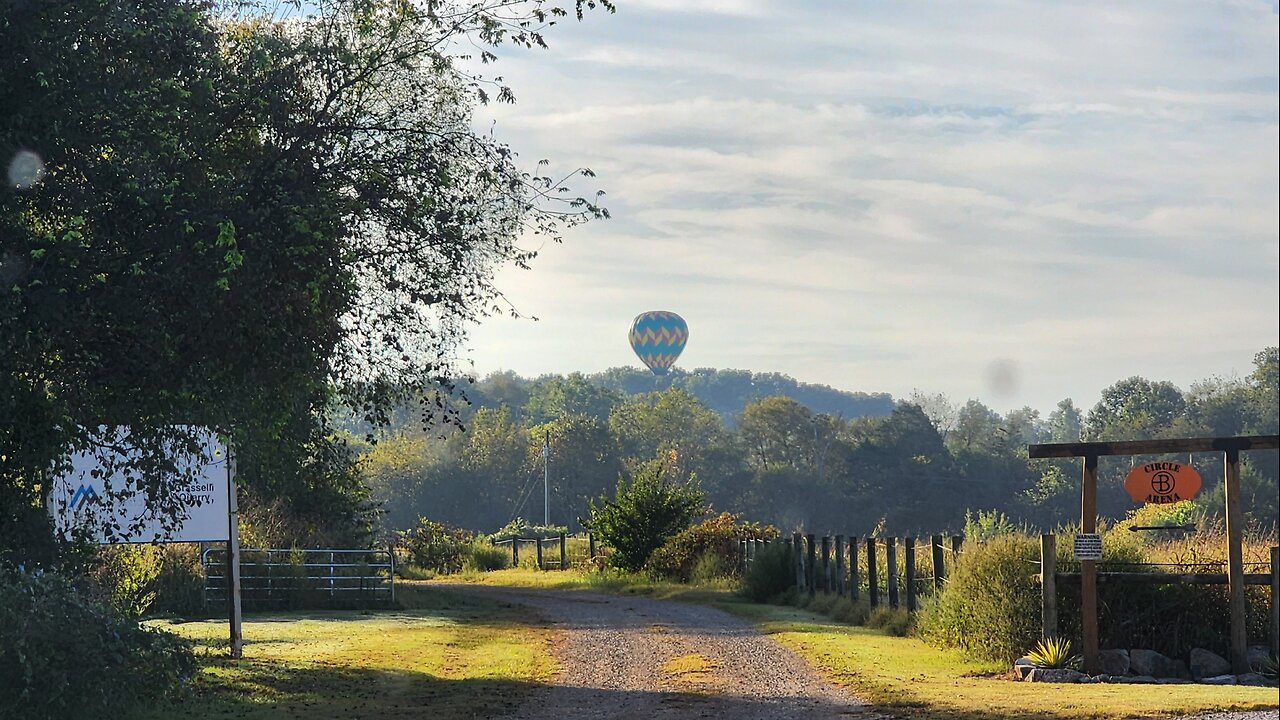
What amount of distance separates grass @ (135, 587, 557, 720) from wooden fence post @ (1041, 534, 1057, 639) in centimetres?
647

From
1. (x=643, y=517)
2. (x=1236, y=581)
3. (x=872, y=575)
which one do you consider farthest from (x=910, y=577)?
(x=643, y=517)

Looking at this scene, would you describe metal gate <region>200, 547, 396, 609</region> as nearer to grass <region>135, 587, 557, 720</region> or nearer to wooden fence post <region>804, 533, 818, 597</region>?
grass <region>135, 587, 557, 720</region>

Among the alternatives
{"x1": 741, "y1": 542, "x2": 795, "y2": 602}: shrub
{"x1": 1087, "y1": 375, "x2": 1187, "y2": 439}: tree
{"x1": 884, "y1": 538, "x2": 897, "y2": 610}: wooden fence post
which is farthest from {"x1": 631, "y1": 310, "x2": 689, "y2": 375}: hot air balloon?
{"x1": 884, "y1": 538, "x2": 897, "y2": 610}: wooden fence post

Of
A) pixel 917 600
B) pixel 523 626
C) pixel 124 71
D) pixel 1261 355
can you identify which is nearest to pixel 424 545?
pixel 523 626

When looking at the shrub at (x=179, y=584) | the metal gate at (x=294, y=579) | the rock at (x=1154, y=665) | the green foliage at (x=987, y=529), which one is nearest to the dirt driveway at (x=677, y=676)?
the green foliage at (x=987, y=529)

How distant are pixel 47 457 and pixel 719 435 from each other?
135 m

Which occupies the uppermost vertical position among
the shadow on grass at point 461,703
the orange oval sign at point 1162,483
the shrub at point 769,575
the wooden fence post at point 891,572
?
the orange oval sign at point 1162,483

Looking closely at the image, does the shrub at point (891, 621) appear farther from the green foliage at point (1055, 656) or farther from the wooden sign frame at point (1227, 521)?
the wooden sign frame at point (1227, 521)

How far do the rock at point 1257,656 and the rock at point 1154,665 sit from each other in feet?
2.69

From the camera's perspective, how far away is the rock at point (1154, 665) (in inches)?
696

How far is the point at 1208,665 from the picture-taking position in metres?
17.7

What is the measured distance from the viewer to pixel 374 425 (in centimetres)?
1603

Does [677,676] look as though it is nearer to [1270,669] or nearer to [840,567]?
[1270,669]

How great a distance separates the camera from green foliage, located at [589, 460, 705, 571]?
4219 centimetres
